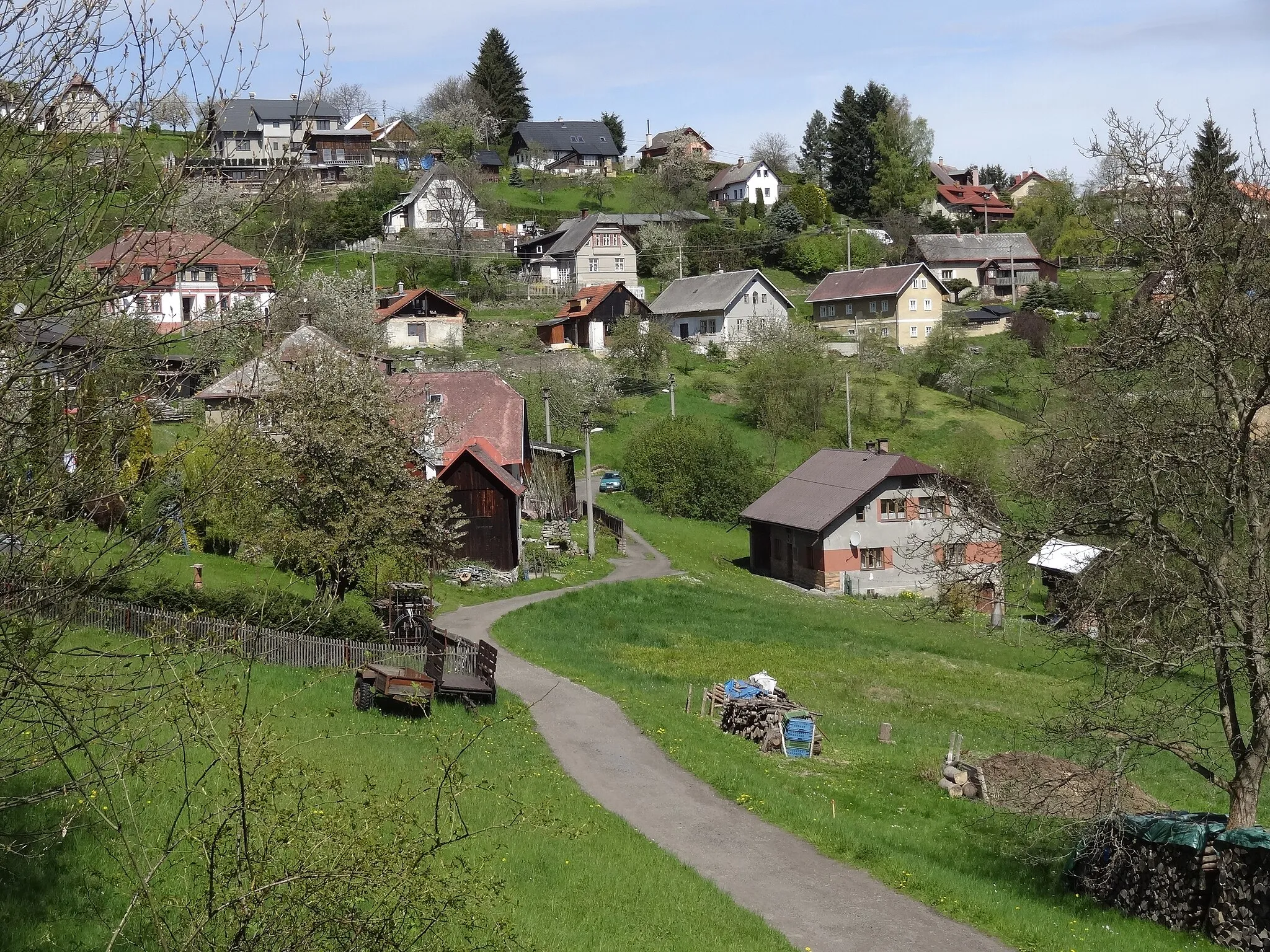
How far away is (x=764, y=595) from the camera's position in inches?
1670

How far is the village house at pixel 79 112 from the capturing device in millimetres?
7754

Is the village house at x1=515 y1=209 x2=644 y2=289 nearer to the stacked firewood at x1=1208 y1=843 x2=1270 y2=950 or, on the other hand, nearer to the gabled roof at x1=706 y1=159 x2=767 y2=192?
the gabled roof at x1=706 y1=159 x2=767 y2=192

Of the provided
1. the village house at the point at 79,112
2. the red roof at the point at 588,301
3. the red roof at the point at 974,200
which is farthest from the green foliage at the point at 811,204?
the village house at the point at 79,112

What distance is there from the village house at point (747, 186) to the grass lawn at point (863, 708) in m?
78.7

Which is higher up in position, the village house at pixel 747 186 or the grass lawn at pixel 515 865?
the village house at pixel 747 186

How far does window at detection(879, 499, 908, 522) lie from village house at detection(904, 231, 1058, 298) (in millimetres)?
59305

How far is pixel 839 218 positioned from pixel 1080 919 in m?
113

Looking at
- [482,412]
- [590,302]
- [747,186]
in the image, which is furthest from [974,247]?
[482,412]

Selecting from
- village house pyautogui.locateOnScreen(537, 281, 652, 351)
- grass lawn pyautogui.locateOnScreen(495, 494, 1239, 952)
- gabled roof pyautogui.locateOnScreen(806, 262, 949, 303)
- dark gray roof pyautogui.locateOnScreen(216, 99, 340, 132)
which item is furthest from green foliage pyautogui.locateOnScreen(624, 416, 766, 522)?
gabled roof pyautogui.locateOnScreen(806, 262, 949, 303)

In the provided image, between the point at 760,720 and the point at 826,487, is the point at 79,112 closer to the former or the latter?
the point at 760,720

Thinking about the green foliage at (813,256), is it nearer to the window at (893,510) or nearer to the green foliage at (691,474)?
the green foliage at (691,474)

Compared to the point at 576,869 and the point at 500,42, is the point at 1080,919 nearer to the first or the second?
the point at 576,869

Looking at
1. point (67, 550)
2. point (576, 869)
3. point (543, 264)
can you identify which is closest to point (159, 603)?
point (576, 869)

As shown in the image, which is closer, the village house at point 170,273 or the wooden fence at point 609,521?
the village house at point 170,273
